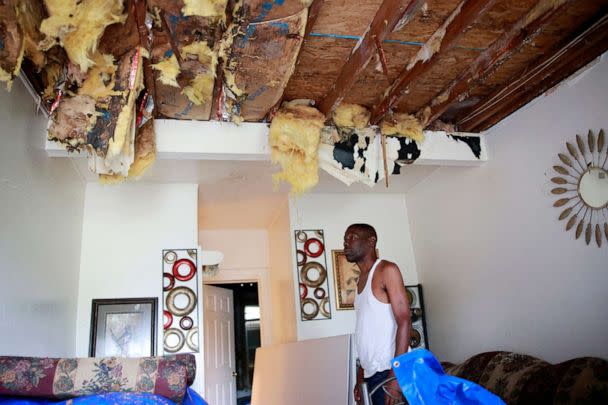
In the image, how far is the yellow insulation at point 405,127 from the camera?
350cm

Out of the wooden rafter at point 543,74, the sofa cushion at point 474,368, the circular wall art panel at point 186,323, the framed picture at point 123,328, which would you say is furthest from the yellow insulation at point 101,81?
the sofa cushion at point 474,368

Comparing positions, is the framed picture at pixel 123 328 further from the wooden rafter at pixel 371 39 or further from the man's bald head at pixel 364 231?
the wooden rafter at pixel 371 39

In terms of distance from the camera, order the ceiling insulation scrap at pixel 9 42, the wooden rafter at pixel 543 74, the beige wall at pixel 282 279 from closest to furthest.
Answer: the ceiling insulation scrap at pixel 9 42, the wooden rafter at pixel 543 74, the beige wall at pixel 282 279

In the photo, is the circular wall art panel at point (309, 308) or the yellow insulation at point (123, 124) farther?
the circular wall art panel at point (309, 308)

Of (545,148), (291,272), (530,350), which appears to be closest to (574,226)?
(545,148)

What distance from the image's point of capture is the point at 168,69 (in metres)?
2.46

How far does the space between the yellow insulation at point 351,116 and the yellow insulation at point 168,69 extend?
3.94ft

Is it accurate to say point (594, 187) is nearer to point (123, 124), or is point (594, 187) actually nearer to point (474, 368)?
point (474, 368)

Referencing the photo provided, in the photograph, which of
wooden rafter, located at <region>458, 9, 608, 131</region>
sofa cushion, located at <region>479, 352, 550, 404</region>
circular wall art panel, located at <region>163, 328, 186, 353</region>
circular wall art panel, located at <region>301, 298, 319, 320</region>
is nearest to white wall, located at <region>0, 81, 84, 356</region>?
circular wall art panel, located at <region>163, 328, 186, 353</region>

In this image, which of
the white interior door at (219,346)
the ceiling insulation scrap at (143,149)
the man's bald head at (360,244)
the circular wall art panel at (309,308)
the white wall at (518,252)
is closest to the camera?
the man's bald head at (360,244)

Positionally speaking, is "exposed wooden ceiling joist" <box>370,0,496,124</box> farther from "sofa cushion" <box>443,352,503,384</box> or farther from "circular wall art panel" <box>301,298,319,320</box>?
"circular wall art panel" <box>301,298,319,320</box>

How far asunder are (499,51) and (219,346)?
14.5 ft

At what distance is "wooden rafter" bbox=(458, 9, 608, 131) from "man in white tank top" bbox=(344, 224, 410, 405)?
1.50 metres

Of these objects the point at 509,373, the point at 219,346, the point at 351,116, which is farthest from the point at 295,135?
the point at 219,346
